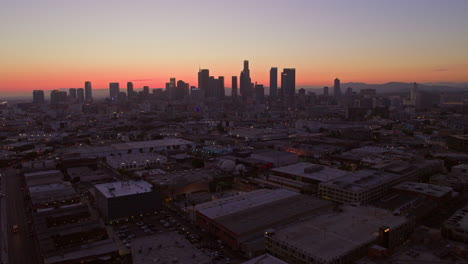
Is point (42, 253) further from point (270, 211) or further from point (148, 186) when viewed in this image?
point (270, 211)

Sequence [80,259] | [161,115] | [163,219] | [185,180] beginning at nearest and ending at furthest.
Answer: [80,259] < [163,219] < [185,180] < [161,115]

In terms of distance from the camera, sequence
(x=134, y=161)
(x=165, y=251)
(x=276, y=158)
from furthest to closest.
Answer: (x=134, y=161), (x=276, y=158), (x=165, y=251)

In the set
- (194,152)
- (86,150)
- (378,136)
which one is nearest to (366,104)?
(378,136)

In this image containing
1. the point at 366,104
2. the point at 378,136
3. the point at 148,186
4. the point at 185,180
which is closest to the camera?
the point at 148,186

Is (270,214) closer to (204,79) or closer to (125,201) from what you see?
(125,201)

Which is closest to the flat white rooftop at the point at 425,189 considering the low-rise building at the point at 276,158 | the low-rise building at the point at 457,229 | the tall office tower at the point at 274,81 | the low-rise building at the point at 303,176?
the low-rise building at the point at 303,176

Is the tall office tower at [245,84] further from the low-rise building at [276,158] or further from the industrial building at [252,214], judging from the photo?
the industrial building at [252,214]

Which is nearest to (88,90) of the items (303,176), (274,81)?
(274,81)
